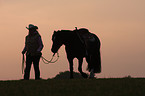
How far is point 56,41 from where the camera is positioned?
14523mm

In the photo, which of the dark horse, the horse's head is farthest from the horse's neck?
the horse's head

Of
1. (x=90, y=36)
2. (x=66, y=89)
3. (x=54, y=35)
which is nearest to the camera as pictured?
(x=66, y=89)

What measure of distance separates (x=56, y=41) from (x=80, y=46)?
1.29 meters

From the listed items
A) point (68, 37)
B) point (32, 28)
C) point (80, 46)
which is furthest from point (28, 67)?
point (80, 46)

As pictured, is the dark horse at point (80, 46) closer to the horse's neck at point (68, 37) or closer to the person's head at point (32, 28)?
the horse's neck at point (68, 37)

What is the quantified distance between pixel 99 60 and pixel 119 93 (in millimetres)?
8113

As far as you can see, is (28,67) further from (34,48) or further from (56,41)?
(56,41)

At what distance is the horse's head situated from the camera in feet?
47.5

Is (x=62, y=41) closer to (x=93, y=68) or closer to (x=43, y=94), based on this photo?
(x=93, y=68)

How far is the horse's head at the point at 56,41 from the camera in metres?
14.5

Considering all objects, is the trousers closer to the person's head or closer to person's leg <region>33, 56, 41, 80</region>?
person's leg <region>33, 56, 41, 80</region>

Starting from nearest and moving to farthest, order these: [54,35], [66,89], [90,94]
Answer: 1. [90,94]
2. [66,89]
3. [54,35]

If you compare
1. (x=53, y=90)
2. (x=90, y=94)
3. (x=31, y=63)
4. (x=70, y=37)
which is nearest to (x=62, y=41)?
(x=70, y=37)

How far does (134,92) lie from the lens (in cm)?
860
